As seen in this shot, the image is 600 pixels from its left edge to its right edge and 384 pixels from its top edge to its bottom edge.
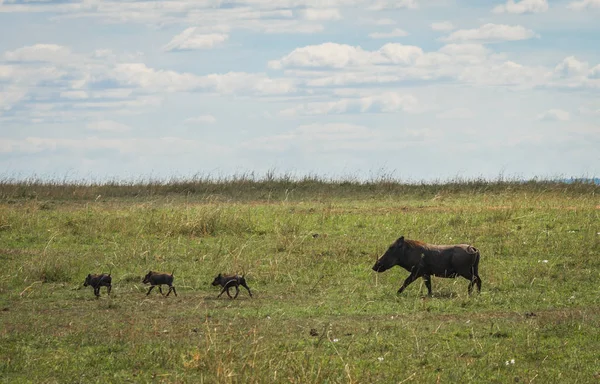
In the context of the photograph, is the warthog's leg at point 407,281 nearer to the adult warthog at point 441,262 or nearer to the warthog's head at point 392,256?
the adult warthog at point 441,262

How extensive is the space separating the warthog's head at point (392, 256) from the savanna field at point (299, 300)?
12.5 inches

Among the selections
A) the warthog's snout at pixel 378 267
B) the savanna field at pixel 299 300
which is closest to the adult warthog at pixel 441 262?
the savanna field at pixel 299 300

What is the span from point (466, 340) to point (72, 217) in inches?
487

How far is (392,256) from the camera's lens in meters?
11.5

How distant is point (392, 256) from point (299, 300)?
1.59 meters

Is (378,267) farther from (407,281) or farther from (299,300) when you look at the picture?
(299,300)

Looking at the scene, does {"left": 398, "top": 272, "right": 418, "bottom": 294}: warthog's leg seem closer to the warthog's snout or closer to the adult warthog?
the adult warthog

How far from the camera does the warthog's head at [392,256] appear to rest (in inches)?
450

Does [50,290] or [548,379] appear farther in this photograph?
[50,290]

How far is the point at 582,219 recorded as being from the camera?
1717 cm

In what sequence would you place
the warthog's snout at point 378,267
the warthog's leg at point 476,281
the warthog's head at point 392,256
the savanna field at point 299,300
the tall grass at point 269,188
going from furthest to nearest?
the tall grass at point 269,188, the warthog's snout at point 378,267, the warthog's head at point 392,256, the warthog's leg at point 476,281, the savanna field at point 299,300

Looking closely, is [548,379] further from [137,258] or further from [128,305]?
[137,258]

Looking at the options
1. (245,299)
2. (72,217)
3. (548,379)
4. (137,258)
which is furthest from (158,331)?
(72,217)

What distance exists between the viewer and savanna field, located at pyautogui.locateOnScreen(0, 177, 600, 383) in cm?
741
